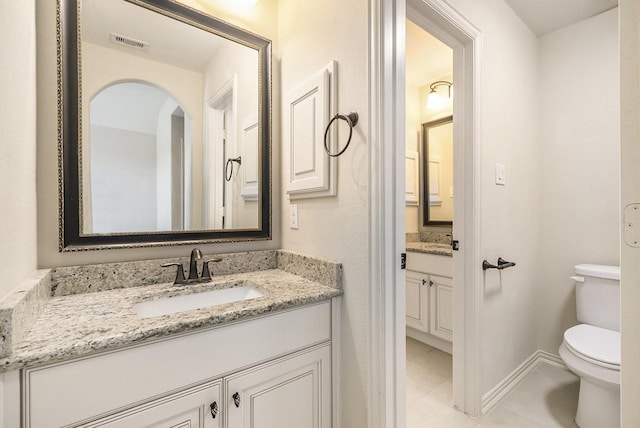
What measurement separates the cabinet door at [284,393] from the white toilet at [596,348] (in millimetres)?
1299

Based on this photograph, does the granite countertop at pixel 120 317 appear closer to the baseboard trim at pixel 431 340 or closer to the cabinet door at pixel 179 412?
the cabinet door at pixel 179 412

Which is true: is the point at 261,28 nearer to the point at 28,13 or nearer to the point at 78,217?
the point at 28,13

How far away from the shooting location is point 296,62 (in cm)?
139

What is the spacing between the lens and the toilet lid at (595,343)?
1.35m

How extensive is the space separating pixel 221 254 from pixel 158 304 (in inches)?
13.9

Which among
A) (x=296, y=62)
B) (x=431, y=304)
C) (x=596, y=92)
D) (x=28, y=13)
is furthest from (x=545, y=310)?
(x=28, y=13)

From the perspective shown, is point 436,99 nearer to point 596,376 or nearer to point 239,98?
point 239,98

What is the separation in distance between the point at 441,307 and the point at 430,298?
4.0 inches

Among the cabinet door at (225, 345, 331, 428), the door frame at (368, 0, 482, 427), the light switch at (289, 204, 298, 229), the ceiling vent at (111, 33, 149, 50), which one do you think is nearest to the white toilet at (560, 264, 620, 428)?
the door frame at (368, 0, 482, 427)

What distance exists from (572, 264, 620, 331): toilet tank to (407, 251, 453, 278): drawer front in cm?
75

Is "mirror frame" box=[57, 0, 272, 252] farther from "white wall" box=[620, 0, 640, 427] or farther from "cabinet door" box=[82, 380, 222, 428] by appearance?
"white wall" box=[620, 0, 640, 427]

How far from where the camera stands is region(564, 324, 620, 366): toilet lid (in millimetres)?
1352

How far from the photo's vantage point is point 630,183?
2.48 feet

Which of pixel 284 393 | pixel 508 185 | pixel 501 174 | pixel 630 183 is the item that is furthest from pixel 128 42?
pixel 508 185
